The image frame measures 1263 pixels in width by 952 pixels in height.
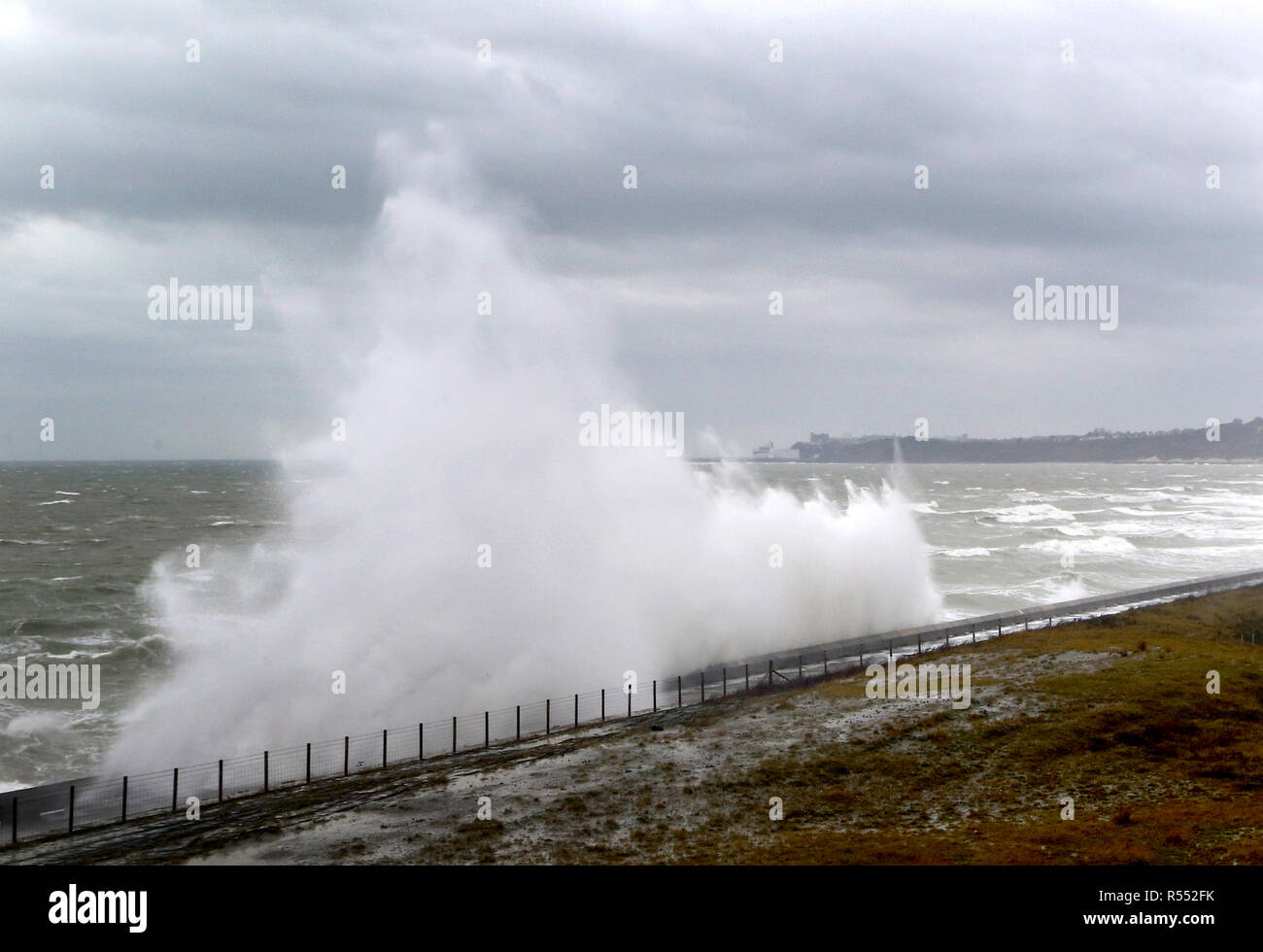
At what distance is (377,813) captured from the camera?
61.3ft

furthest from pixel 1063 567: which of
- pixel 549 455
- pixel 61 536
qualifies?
pixel 61 536

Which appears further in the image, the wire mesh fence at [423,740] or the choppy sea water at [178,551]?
the choppy sea water at [178,551]

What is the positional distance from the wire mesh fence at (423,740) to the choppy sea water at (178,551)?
407 centimetres

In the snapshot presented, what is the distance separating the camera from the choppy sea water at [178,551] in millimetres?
32000

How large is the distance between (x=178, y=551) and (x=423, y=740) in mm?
56972

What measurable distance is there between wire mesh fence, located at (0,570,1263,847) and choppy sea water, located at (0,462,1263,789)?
160 inches

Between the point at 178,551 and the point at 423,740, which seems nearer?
the point at 423,740

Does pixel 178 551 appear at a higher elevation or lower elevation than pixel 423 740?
higher

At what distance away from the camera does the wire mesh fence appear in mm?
21109

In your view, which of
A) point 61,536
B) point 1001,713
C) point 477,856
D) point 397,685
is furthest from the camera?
point 61,536

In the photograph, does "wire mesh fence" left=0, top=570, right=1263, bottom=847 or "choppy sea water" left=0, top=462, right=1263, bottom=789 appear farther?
"choppy sea water" left=0, top=462, right=1263, bottom=789

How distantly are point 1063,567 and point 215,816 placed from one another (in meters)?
60.4

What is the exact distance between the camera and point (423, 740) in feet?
85.8
